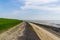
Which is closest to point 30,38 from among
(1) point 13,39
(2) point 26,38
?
(2) point 26,38

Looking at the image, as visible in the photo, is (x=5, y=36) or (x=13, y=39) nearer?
(x=13, y=39)

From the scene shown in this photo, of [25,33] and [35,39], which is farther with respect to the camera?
[25,33]

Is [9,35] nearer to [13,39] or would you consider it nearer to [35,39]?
[13,39]

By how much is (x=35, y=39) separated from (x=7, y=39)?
3.04 meters

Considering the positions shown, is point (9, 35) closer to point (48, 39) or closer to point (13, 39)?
point (13, 39)

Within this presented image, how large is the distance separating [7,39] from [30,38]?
250 cm

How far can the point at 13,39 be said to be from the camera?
2017cm

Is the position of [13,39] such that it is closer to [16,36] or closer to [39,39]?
[16,36]

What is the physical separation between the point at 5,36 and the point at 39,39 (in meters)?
3.95

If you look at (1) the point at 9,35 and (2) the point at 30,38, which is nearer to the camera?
(2) the point at 30,38

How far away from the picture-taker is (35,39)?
66.9ft

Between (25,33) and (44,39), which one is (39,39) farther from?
(25,33)

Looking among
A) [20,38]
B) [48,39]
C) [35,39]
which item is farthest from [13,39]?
[48,39]

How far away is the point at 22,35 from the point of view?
21500 millimetres
